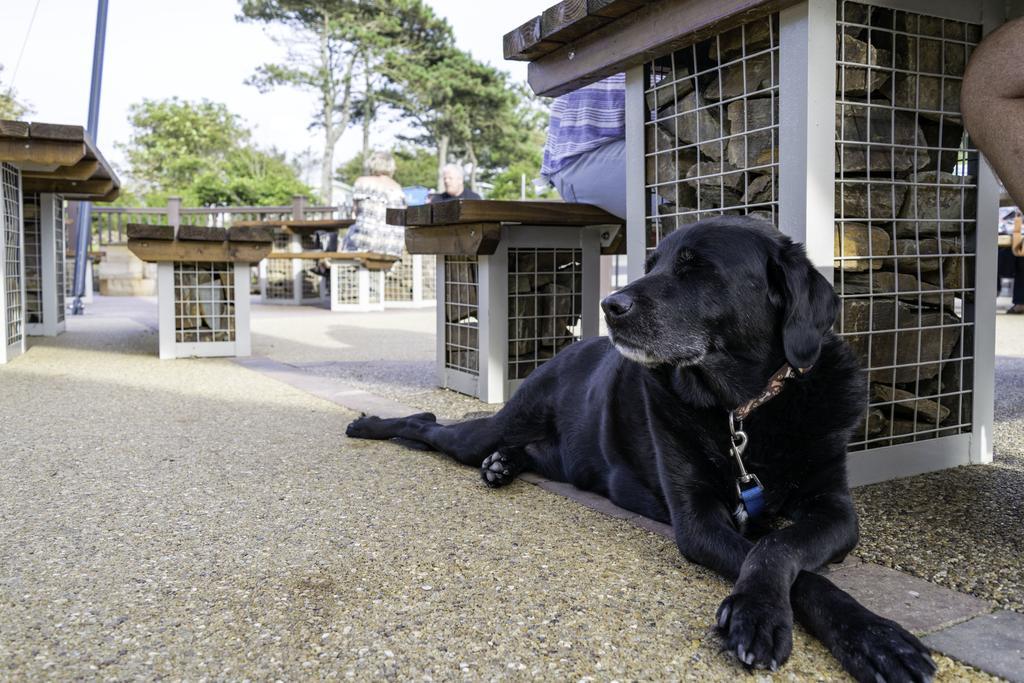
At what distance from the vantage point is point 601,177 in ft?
14.3

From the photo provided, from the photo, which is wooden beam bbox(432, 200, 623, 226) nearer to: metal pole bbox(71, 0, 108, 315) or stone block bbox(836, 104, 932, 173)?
stone block bbox(836, 104, 932, 173)

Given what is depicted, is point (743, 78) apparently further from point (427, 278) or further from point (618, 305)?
point (427, 278)

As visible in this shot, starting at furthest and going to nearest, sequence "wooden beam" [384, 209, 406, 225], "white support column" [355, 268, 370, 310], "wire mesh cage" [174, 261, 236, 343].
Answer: "white support column" [355, 268, 370, 310] → "wire mesh cage" [174, 261, 236, 343] → "wooden beam" [384, 209, 406, 225]

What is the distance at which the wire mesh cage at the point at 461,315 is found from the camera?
475 centimetres

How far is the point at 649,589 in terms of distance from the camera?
1923mm

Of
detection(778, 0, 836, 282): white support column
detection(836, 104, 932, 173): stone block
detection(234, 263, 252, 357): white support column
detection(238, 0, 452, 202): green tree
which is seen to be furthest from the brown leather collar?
detection(238, 0, 452, 202): green tree

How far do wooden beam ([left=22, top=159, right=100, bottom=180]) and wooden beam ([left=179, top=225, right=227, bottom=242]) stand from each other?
4.59 ft

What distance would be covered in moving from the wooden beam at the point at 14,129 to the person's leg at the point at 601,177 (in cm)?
363

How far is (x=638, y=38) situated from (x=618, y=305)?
4.58 feet

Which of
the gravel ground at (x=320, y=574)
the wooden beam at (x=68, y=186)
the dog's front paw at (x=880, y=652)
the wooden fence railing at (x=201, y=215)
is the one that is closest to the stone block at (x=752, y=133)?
the gravel ground at (x=320, y=574)

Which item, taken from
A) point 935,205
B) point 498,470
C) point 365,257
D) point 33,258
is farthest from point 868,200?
point 365,257

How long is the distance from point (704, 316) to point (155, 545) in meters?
1.54

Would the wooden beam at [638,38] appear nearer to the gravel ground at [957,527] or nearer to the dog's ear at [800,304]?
the dog's ear at [800,304]

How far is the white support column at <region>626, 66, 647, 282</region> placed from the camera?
3.30 m
